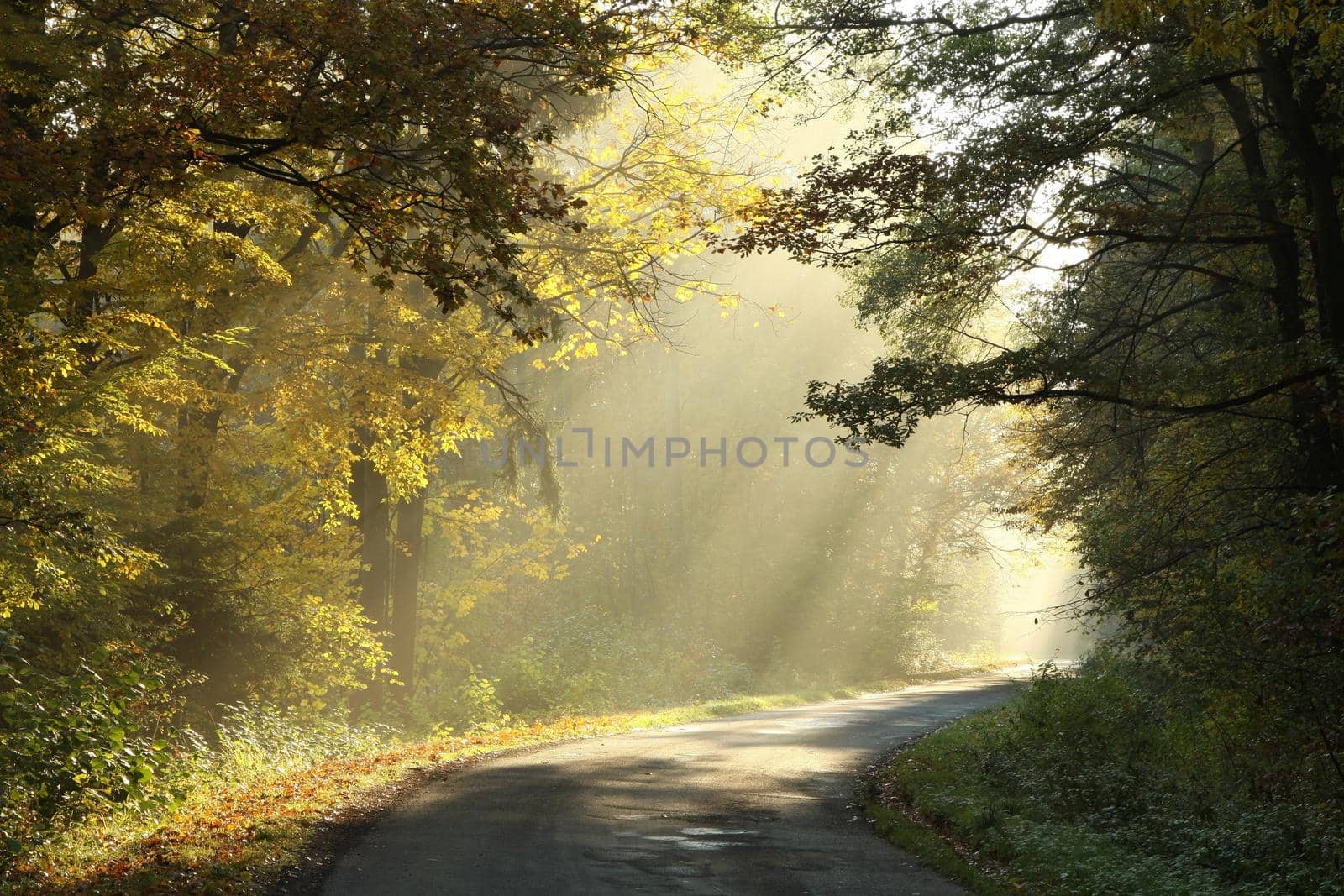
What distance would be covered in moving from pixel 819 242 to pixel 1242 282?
440cm

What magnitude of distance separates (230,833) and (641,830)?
3.69 metres

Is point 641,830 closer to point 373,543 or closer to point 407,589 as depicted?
point 373,543

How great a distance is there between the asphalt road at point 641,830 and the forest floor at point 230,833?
46cm

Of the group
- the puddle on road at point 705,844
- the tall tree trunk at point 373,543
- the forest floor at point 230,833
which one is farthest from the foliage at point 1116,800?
the tall tree trunk at point 373,543

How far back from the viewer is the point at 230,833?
30.5ft

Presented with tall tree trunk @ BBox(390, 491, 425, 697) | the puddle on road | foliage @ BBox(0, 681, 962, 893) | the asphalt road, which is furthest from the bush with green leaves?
tall tree trunk @ BBox(390, 491, 425, 697)

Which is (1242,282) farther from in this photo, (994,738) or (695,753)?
(695,753)

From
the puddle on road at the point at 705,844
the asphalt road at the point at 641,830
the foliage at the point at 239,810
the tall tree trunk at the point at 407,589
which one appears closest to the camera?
the foliage at the point at 239,810

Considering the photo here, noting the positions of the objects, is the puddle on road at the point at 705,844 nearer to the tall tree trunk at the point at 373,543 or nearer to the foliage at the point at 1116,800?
the foliage at the point at 1116,800

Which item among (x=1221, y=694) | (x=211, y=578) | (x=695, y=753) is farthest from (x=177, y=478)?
(x=1221, y=694)

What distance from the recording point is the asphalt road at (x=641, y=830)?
855 cm

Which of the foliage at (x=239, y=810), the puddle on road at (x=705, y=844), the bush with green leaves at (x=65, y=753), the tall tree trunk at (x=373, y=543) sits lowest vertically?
the puddle on road at (x=705, y=844)

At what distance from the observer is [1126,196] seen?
51.4 ft

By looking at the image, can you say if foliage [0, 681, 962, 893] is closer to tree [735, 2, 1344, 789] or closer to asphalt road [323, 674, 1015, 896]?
asphalt road [323, 674, 1015, 896]
